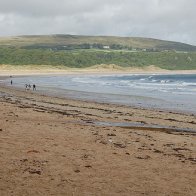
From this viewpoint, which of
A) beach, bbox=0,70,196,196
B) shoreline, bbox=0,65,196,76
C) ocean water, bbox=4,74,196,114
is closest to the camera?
beach, bbox=0,70,196,196

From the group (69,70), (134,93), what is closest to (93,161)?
(134,93)

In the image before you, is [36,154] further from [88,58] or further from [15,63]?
[88,58]

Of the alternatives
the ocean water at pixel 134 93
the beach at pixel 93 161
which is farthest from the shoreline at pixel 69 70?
the beach at pixel 93 161

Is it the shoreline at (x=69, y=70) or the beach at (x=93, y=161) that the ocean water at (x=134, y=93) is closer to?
the beach at (x=93, y=161)

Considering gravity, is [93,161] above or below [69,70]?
above

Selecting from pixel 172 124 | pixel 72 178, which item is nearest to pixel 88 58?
pixel 172 124

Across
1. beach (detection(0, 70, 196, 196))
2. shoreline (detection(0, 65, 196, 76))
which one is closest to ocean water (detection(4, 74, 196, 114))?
beach (detection(0, 70, 196, 196))

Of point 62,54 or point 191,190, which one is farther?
point 62,54

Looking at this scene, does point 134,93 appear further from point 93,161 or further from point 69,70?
point 69,70

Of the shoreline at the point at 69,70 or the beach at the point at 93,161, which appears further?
the shoreline at the point at 69,70

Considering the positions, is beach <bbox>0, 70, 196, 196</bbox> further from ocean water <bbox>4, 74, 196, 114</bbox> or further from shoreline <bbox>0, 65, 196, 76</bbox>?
shoreline <bbox>0, 65, 196, 76</bbox>

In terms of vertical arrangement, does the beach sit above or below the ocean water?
above

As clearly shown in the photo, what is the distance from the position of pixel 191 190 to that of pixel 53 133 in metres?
7.52

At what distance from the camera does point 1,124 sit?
55.5 feet
